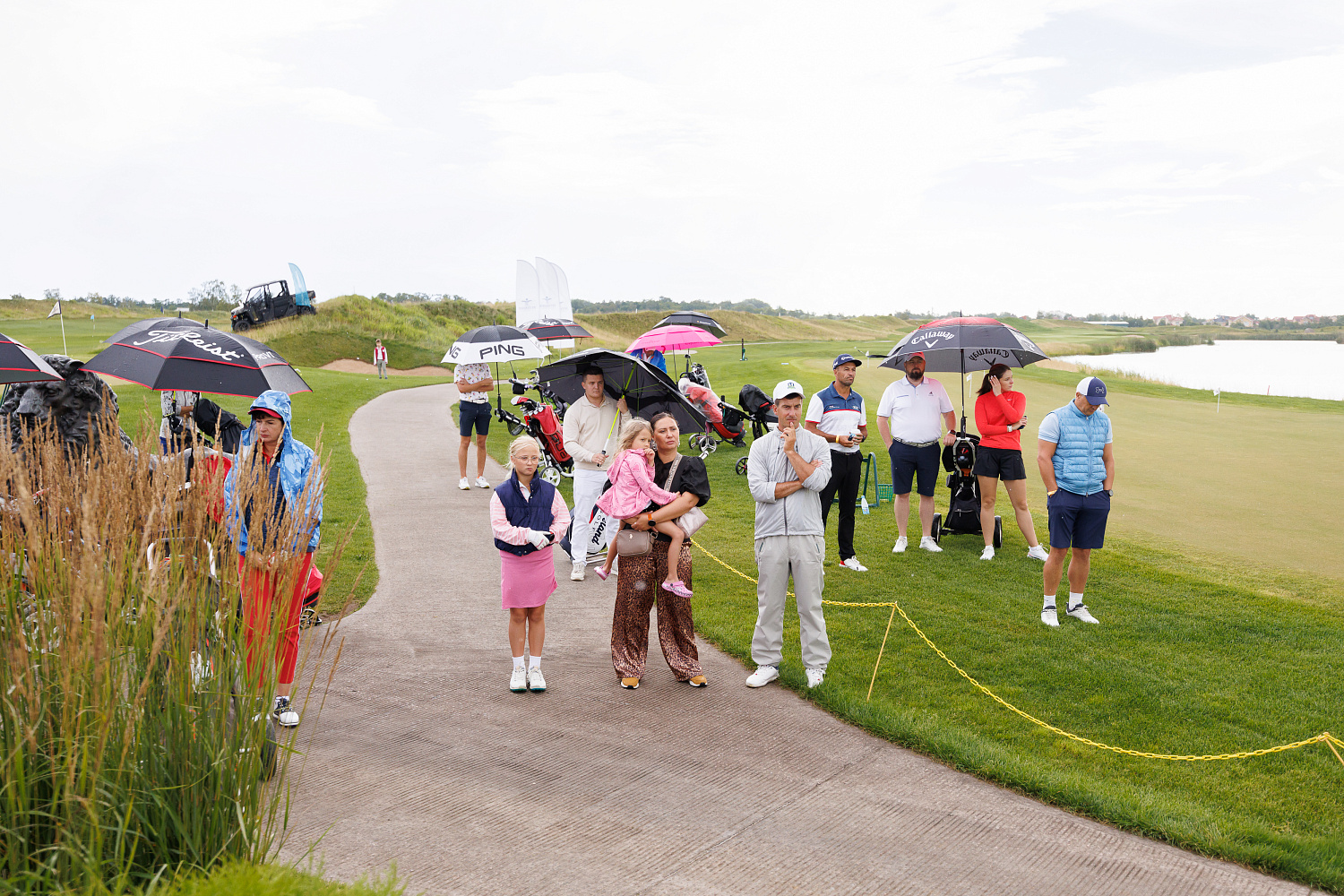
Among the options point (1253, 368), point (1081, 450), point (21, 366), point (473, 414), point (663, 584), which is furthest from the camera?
point (1253, 368)

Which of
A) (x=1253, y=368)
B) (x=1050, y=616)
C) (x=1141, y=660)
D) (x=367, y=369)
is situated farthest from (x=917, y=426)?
(x=1253, y=368)

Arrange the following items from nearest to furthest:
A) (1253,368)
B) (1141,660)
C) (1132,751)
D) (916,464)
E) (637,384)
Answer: (1132,751) → (1141,660) → (637,384) → (916,464) → (1253,368)

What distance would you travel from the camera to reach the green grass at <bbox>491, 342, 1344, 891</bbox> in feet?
14.8

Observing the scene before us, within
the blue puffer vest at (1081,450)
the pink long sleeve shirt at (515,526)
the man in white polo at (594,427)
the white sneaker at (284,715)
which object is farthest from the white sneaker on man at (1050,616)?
the white sneaker at (284,715)

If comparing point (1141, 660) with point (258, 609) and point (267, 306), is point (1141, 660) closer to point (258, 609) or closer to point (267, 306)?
point (258, 609)

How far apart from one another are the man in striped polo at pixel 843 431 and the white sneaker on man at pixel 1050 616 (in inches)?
74.4

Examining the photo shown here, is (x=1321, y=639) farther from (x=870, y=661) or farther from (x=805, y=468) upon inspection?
(x=805, y=468)

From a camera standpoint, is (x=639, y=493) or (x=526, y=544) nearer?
(x=526, y=544)

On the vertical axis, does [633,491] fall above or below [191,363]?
below

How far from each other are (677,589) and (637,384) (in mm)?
2567

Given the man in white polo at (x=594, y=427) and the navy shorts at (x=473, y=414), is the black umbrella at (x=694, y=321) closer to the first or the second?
the navy shorts at (x=473, y=414)

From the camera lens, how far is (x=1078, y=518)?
7.05 m

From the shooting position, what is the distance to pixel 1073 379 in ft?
95.0

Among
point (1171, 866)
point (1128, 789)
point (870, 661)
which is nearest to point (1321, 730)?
point (1128, 789)
